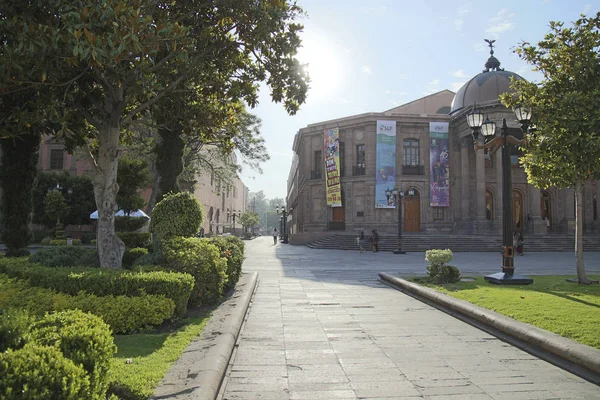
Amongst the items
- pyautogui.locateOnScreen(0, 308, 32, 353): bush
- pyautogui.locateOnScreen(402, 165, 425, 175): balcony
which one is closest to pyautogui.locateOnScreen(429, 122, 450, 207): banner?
pyautogui.locateOnScreen(402, 165, 425, 175): balcony

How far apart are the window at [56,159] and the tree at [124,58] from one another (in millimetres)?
37223

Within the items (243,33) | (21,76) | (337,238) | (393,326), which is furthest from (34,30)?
(337,238)

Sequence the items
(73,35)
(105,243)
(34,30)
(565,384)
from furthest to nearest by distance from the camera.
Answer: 1. (105,243)
2. (34,30)
3. (73,35)
4. (565,384)

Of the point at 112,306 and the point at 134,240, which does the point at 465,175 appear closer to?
the point at 134,240

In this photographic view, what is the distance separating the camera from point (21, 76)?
261 inches

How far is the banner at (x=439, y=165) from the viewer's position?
120ft

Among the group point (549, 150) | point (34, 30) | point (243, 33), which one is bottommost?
point (549, 150)

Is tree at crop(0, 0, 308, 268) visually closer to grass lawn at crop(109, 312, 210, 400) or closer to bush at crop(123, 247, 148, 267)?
bush at crop(123, 247, 148, 267)

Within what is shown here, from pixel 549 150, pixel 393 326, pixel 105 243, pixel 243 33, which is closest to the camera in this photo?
pixel 393 326

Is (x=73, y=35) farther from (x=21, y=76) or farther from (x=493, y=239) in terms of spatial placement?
(x=493, y=239)

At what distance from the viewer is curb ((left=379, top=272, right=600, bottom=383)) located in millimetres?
4559

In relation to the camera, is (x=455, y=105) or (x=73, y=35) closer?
(x=73, y=35)

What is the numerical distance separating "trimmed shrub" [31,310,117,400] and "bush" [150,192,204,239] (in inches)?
227

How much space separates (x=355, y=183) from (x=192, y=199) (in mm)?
29755
